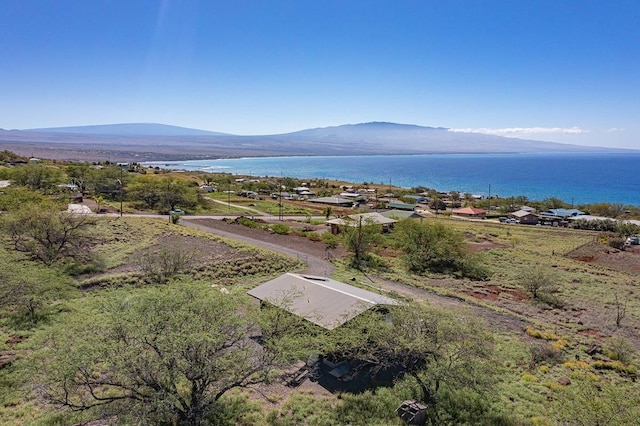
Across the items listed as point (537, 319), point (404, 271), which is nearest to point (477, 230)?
point (404, 271)

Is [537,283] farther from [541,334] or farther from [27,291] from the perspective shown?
[27,291]

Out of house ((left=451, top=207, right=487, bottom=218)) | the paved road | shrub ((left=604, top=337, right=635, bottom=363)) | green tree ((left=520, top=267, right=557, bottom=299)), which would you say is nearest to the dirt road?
the paved road

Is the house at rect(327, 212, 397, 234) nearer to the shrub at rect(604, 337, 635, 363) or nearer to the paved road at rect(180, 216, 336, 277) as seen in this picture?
the paved road at rect(180, 216, 336, 277)

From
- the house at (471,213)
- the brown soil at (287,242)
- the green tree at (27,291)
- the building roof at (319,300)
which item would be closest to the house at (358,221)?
the brown soil at (287,242)

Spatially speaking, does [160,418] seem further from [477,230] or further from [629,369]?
[477,230]

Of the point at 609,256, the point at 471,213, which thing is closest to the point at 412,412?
the point at 609,256

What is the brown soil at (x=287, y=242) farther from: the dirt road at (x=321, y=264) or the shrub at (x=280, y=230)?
the shrub at (x=280, y=230)

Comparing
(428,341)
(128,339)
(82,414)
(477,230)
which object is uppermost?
(128,339)
